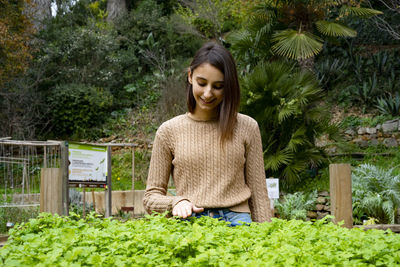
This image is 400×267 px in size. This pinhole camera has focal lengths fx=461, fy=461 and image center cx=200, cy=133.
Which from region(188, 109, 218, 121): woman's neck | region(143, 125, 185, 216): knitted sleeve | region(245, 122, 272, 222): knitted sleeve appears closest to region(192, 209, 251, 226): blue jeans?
region(245, 122, 272, 222): knitted sleeve

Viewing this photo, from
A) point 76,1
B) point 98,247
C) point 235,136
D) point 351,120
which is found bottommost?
point 98,247

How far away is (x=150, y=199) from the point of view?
8.07 ft

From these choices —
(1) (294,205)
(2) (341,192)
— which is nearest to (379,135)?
(1) (294,205)

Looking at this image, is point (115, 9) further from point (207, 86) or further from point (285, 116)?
point (207, 86)

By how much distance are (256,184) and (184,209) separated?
1.83 ft

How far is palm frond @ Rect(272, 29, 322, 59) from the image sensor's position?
31.9 feet

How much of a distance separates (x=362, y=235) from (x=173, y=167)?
1.27m

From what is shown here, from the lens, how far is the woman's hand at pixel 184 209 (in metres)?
2.18

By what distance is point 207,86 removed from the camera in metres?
2.45

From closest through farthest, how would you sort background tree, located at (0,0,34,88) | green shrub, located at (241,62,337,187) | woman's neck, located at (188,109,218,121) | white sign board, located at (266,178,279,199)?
1. woman's neck, located at (188,109,218,121)
2. white sign board, located at (266,178,279,199)
3. green shrub, located at (241,62,337,187)
4. background tree, located at (0,0,34,88)

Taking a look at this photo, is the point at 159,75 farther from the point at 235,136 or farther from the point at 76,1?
the point at 235,136

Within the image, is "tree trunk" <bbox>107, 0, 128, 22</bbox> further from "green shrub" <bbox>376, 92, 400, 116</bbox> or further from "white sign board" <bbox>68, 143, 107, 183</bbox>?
"white sign board" <bbox>68, 143, 107, 183</bbox>

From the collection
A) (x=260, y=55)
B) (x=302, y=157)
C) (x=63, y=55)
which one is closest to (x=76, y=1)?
(x=63, y=55)

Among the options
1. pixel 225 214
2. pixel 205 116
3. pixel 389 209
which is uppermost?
pixel 205 116
